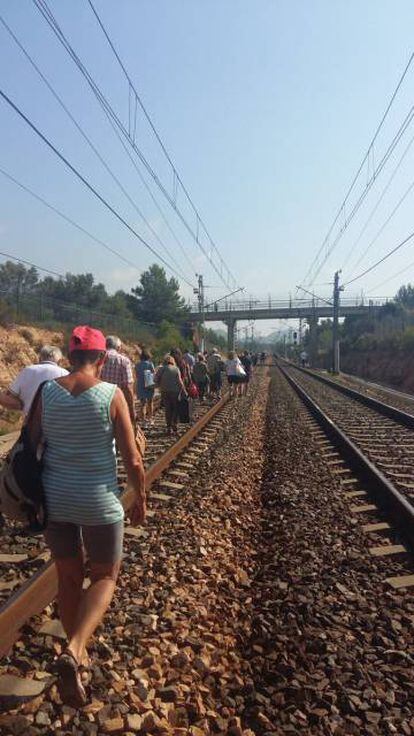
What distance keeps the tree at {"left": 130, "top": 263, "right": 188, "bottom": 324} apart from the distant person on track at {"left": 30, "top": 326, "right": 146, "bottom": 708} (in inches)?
3115

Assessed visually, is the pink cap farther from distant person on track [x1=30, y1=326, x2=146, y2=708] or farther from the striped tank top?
the striped tank top

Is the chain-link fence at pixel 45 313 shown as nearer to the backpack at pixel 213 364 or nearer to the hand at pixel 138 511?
the backpack at pixel 213 364

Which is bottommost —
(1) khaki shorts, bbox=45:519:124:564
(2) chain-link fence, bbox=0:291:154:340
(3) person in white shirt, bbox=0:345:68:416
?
(1) khaki shorts, bbox=45:519:124:564

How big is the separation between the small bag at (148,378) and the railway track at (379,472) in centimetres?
399

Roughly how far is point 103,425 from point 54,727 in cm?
150

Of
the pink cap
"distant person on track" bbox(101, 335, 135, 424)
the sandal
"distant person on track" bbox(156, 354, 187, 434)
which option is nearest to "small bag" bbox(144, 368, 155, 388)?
"distant person on track" bbox(156, 354, 187, 434)

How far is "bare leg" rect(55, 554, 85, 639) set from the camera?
3.54 m

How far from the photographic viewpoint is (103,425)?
131 inches

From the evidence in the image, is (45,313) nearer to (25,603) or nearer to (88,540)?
(25,603)

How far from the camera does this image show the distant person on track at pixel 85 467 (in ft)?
10.9

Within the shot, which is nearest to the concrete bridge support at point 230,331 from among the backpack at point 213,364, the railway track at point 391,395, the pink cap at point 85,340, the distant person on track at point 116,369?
the railway track at point 391,395

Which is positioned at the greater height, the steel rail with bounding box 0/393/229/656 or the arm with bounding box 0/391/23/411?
the arm with bounding box 0/391/23/411

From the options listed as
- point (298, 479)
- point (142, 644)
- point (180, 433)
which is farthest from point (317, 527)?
point (180, 433)

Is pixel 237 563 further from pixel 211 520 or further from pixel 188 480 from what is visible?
pixel 188 480
